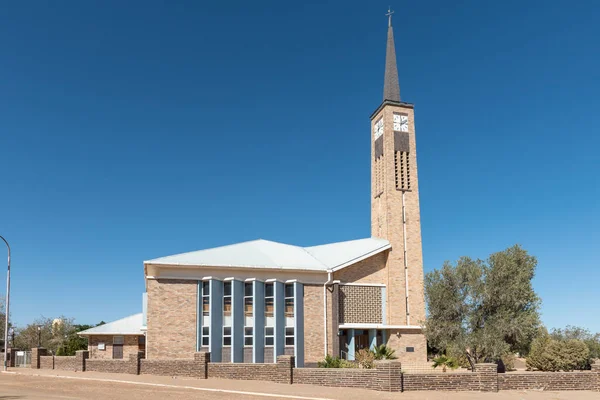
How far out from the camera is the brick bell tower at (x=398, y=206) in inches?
1585

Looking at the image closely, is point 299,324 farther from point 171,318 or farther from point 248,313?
point 171,318

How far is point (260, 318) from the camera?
35906mm

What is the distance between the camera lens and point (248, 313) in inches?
1428

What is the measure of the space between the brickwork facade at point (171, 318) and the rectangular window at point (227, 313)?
1.76 m

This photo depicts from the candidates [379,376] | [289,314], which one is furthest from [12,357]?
[379,376]

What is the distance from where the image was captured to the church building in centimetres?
3500

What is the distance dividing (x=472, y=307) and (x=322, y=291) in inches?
369

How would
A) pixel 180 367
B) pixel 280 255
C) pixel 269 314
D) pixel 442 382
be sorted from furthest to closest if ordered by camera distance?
pixel 280 255
pixel 269 314
pixel 180 367
pixel 442 382

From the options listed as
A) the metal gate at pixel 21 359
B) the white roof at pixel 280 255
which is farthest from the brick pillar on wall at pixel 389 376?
the metal gate at pixel 21 359

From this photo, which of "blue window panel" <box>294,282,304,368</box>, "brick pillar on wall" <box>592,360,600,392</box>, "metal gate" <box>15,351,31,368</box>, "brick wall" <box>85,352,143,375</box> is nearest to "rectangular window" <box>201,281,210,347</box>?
"blue window panel" <box>294,282,304,368</box>

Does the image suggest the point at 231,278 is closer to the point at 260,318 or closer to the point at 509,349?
the point at 260,318

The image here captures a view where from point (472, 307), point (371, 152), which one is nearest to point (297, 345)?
point (472, 307)

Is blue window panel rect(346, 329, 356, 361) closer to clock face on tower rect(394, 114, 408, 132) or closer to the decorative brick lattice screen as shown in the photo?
the decorative brick lattice screen

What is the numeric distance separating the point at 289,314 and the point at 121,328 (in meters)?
14.2
